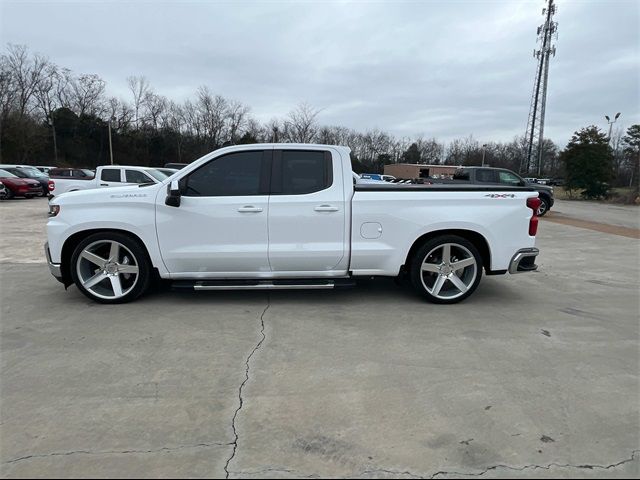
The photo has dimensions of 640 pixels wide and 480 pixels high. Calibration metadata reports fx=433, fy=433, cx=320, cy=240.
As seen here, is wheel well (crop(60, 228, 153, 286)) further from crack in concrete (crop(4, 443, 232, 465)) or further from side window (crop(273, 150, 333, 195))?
crack in concrete (crop(4, 443, 232, 465))

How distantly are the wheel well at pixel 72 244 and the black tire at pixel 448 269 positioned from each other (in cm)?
319

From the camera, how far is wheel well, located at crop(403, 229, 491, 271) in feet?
17.1

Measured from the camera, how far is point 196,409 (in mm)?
3020

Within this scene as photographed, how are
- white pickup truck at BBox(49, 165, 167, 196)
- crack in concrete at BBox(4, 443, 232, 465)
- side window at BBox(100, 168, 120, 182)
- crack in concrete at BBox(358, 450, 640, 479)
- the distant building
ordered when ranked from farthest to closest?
the distant building, side window at BBox(100, 168, 120, 182), white pickup truck at BBox(49, 165, 167, 196), crack in concrete at BBox(4, 443, 232, 465), crack in concrete at BBox(358, 450, 640, 479)

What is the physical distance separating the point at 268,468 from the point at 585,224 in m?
16.1

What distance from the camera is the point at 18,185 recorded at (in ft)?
69.7

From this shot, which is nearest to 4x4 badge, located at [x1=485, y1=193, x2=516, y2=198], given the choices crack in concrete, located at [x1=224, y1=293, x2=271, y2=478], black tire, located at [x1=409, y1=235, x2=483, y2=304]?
black tire, located at [x1=409, y1=235, x2=483, y2=304]

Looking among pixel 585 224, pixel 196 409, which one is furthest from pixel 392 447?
pixel 585 224

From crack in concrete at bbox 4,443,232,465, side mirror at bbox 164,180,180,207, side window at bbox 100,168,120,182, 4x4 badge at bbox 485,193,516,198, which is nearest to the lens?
crack in concrete at bbox 4,443,232,465

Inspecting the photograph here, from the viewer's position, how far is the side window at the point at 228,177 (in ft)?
16.5

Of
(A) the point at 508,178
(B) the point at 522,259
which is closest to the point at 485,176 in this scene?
(A) the point at 508,178

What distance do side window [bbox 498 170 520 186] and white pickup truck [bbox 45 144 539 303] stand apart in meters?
11.8

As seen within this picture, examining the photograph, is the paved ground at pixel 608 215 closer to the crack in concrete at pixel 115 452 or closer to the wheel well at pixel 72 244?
the wheel well at pixel 72 244

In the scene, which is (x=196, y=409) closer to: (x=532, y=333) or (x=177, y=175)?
(x=177, y=175)
